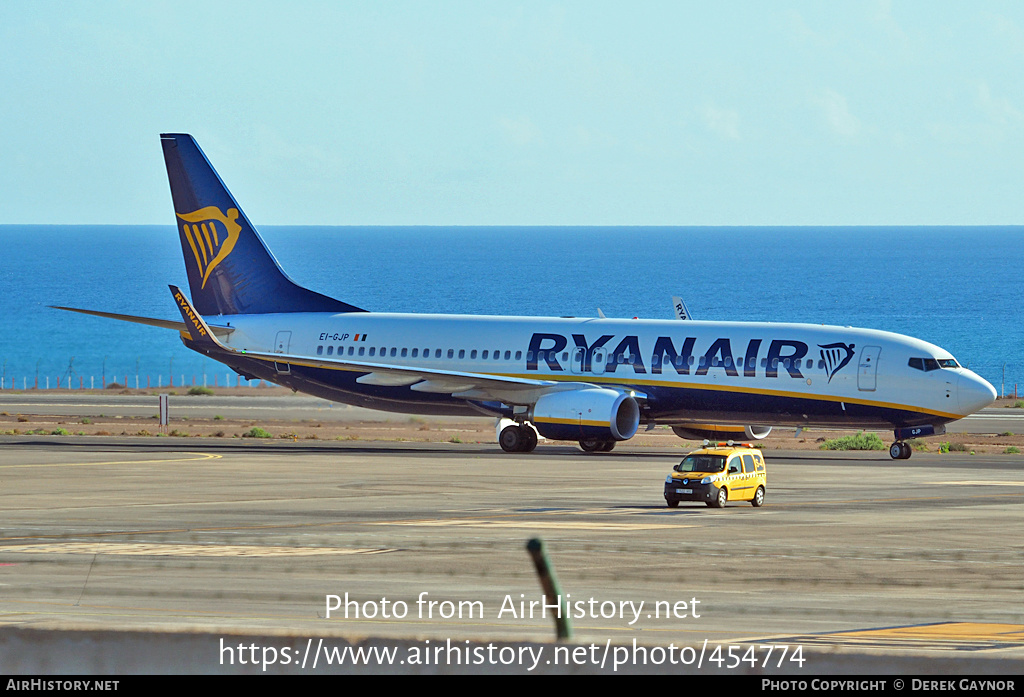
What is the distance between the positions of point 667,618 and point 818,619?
1.61 meters

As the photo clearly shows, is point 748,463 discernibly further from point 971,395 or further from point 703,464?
point 971,395

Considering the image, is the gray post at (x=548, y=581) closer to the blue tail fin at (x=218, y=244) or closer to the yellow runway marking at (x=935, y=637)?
the yellow runway marking at (x=935, y=637)

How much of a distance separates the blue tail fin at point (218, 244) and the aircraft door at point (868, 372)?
19951 mm

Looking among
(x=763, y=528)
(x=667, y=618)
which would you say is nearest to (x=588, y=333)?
(x=763, y=528)

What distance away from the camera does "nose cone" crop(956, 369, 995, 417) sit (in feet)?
149

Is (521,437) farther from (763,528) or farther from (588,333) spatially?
(763,528)

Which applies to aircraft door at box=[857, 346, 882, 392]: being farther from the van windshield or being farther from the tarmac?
the van windshield

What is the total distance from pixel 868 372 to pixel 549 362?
32.9 ft

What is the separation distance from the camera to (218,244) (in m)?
59.0

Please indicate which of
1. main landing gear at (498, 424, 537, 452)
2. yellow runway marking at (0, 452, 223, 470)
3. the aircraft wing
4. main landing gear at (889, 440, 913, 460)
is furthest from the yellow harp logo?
main landing gear at (889, 440, 913, 460)

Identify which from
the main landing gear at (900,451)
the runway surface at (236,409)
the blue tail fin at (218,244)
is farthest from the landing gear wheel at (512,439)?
the runway surface at (236,409)

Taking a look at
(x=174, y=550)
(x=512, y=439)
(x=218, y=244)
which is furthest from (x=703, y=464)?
(x=218, y=244)

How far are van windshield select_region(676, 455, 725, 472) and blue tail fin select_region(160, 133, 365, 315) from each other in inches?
1076

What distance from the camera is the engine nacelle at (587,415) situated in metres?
47.6
